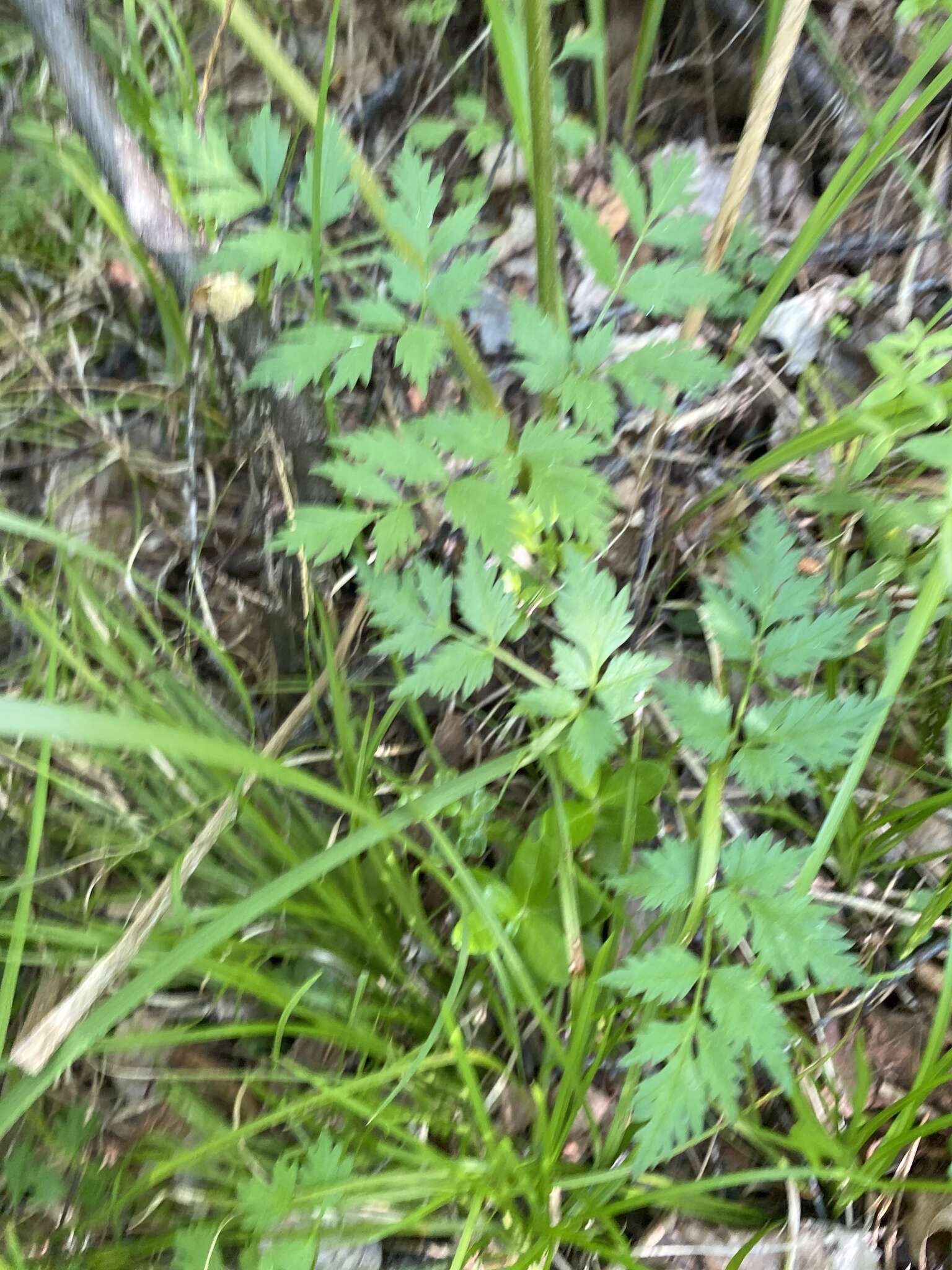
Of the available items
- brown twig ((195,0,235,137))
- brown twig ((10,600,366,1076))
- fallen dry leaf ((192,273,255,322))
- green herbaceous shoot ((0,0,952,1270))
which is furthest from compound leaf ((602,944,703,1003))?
brown twig ((195,0,235,137))

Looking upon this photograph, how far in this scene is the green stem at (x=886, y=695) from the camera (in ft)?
2.91

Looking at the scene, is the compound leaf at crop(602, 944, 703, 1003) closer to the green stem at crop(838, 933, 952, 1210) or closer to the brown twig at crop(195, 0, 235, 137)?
the green stem at crop(838, 933, 952, 1210)

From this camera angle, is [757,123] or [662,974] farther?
[757,123]

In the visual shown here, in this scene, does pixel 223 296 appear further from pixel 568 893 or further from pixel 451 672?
pixel 568 893

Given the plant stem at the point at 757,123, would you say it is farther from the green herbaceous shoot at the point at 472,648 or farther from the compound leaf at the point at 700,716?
the compound leaf at the point at 700,716

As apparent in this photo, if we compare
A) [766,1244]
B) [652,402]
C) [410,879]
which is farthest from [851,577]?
[766,1244]

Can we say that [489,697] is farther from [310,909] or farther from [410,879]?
[310,909]

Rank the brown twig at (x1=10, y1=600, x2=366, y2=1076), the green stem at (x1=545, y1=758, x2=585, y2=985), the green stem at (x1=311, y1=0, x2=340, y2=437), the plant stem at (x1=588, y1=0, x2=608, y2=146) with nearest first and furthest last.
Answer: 1. the green stem at (x1=311, y1=0, x2=340, y2=437)
2. the brown twig at (x1=10, y1=600, x2=366, y2=1076)
3. the green stem at (x1=545, y1=758, x2=585, y2=985)
4. the plant stem at (x1=588, y1=0, x2=608, y2=146)

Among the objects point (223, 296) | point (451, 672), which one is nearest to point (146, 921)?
point (451, 672)

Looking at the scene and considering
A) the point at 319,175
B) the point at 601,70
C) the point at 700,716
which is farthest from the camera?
the point at 601,70

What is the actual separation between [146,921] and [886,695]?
920 millimetres

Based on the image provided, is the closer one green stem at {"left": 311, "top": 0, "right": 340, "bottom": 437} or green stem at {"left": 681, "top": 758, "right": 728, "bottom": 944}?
green stem at {"left": 311, "top": 0, "right": 340, "bottom": 437}

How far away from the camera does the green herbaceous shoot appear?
0.93 m

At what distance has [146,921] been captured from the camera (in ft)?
3.47
